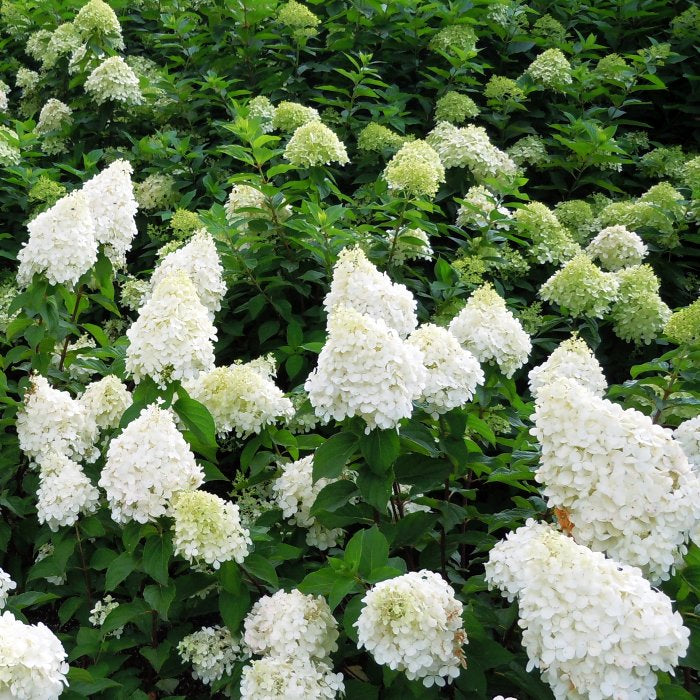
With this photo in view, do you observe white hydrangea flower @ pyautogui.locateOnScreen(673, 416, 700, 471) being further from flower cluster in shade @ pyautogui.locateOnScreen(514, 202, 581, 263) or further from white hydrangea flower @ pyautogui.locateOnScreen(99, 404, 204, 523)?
flower cluster in shade @ pyautogui.locateOnScreen(514, 202, 581, 263)

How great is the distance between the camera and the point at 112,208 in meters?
3.31

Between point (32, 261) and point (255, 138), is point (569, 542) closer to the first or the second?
point (32, 261)

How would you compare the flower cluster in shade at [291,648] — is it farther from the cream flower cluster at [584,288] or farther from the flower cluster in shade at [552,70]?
the flower cluster in shade at [552,70]

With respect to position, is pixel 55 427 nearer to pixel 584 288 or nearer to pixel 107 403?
pixel 107 403

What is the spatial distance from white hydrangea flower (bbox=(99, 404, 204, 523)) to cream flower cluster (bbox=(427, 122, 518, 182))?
2836 millimetres

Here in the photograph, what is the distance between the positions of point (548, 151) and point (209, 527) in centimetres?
427

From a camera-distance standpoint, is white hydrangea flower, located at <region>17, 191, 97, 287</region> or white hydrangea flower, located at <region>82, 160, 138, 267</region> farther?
white hydrangea flower, located at <region>82, 160, 138, 267</region>

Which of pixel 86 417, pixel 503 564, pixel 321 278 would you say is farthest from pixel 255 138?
pixel 503 564

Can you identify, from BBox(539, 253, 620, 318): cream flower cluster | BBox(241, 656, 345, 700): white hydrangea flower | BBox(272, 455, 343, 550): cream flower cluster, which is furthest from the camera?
BBox(539, 253, 620, 318): cream flower cluster

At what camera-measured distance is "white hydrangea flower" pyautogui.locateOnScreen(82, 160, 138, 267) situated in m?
3.28

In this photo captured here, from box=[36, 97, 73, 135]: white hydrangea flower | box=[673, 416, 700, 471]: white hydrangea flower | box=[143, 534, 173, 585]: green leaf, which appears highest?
box=[673, 416, 700, 471]: white hydrangea flower

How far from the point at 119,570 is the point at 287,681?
688 mm

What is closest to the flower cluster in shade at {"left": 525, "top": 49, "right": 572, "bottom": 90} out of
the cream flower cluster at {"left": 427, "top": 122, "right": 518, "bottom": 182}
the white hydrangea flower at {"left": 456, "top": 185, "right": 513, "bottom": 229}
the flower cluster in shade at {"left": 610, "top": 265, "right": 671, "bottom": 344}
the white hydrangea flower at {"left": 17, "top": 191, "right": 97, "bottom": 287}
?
the cream flower cluster at {"left": 427, "top": 122, "right": 518, "bottom": 182}

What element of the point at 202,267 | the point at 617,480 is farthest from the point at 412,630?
the point at 202,267
